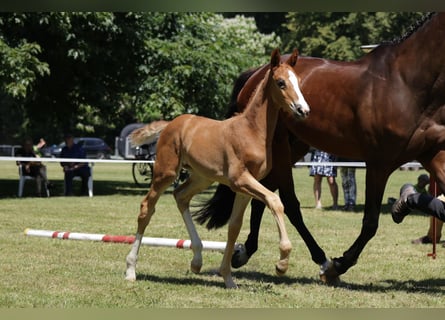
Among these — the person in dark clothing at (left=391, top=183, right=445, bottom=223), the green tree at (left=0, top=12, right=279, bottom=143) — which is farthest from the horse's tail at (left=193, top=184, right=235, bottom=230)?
the green tree at (left=0, top=12, right=279, bottom=143)

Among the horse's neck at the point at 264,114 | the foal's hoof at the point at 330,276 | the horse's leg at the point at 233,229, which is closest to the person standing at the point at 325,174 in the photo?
the foal's hoof at the point at 330,276

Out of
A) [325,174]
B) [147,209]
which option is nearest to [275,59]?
[147,209]

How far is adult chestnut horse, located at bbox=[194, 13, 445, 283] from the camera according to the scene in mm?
6992

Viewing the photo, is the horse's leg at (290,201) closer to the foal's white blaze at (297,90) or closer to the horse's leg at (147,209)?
the horse's leg at (147,209)

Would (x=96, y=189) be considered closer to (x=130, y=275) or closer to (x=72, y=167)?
(x=72, y=167)

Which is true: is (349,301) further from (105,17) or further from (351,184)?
(105,17)

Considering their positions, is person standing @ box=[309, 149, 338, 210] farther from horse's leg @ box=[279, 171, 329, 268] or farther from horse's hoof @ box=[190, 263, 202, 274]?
horse's hoof @ box=[190, 263, 202, 274]

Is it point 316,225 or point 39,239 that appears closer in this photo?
point 39,239

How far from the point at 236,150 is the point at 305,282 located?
1643 mm

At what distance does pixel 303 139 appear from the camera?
7.73 m

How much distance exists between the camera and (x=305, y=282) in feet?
24.6

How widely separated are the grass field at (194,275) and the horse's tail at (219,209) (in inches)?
20.0

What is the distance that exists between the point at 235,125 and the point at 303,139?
1.11 m

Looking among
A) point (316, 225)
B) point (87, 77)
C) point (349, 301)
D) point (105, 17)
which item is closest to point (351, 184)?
point (316, 225)
